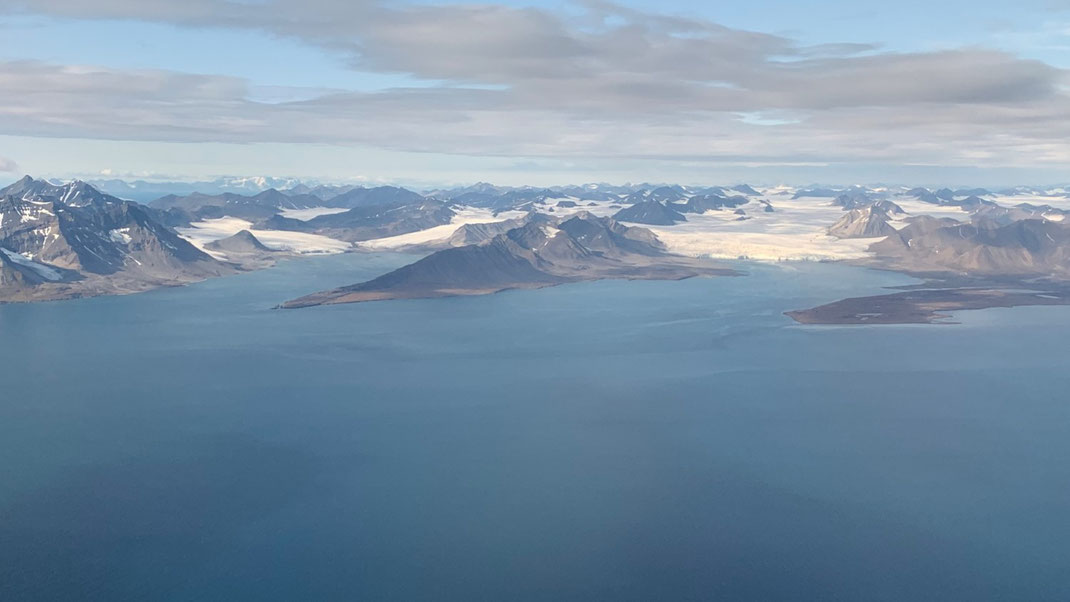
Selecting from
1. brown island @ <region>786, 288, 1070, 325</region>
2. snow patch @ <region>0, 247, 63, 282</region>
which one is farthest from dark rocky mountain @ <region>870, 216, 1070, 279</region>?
snow patch @ <region>0, 247, 63, 282</region>

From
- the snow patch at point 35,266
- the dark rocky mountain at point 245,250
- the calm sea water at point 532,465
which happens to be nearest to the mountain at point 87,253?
the snow patch at point 35,266

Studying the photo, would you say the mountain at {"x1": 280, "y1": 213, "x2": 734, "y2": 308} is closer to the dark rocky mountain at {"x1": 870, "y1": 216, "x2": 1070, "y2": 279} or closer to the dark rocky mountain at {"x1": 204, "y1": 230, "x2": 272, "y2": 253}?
the dark rocky mountain at {"x1": 870, "y1": 216, "x2": 1070, "y2": 279}

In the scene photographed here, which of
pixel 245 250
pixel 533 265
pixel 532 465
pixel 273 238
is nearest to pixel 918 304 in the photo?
pixel 533 265

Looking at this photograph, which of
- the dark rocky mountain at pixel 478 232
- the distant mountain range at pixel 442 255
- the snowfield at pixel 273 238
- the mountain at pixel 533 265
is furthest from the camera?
the dark rocky mountain at pixel 478 232

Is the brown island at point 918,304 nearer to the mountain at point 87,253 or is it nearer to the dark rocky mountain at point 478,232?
the dark rocky mountain at point 478,232

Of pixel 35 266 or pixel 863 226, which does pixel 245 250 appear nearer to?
pixel 35 266
